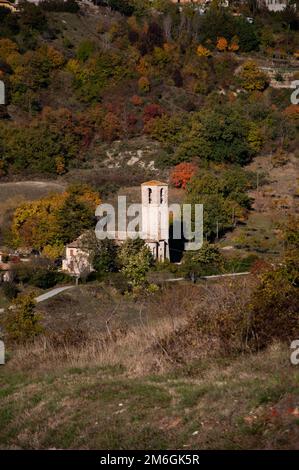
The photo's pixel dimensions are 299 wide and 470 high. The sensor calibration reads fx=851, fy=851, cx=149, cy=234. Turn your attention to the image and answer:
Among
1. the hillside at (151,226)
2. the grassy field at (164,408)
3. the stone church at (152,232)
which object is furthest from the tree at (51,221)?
the grassy field at (164,408)

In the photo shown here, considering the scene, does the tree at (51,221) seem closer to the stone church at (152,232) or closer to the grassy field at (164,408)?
the stone church at (152,232)

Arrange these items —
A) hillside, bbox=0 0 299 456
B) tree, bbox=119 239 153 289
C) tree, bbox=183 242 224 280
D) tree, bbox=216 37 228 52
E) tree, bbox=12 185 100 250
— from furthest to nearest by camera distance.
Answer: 1. tree, bbox=216 37 228 52
2. tree, bbox=12 185 100 250
3. tree, bbox=183 242 224 280
4. tree, bbox=119 239 153 289
5. hillside, bbox=0 0 299 456

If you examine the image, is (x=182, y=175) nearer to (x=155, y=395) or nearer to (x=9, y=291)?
(x=9, y=291)

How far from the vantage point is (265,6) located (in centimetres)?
9562

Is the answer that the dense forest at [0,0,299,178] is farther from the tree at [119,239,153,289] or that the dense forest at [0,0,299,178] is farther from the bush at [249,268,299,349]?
the bush at [249,268,299,349]

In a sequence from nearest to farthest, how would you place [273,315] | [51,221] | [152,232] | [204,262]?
[273,315] < [204,262] < [152,232] < [51,221]

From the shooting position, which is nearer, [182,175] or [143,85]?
[182,175]

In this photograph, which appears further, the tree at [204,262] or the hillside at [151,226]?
the tree at [204,262]

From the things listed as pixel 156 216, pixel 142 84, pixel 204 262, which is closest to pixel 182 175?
pixel 156 216

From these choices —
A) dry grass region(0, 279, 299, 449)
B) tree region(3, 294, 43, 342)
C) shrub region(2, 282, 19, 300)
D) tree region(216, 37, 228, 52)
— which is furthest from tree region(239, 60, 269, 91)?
dry grass region(0, 279, 299, 449)

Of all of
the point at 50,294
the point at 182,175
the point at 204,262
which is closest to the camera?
the point at 50,294
